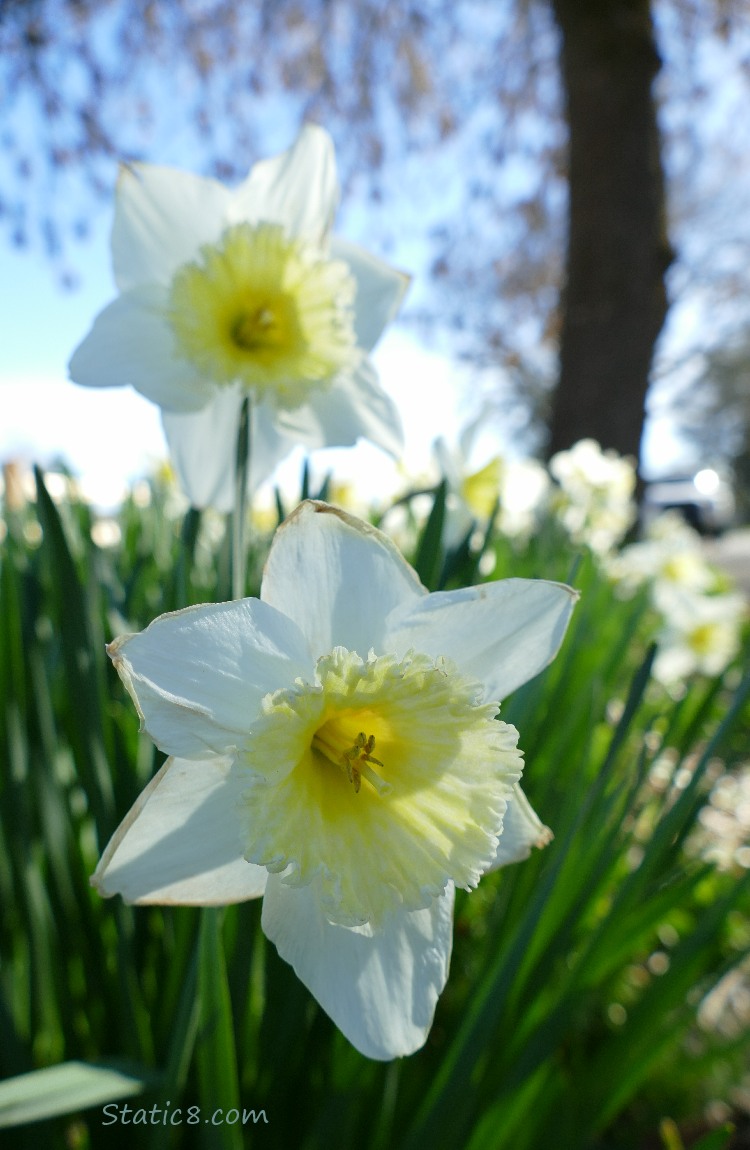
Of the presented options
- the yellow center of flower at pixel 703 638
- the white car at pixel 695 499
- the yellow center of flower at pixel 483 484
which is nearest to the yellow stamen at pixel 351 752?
the yellow center of flower at pixel 483 484

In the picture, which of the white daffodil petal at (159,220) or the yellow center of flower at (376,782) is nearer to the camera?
the yellow center of flower at (376,782)

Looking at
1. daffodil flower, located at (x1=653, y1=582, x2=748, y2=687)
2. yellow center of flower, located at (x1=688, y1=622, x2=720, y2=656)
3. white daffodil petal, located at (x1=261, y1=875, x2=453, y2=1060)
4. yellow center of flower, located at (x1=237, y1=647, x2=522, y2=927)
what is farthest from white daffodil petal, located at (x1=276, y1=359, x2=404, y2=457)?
yellow center of flower, located at (x1=688, y1=622, x2=720, y2=656)

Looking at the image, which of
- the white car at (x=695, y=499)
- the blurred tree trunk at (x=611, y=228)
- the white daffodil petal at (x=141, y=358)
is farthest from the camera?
the white car at (x=695, y=499)

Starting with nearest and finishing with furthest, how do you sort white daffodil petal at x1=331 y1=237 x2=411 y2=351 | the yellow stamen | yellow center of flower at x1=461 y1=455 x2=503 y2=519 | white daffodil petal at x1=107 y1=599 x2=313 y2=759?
white daffodil petal at x1=107 y1=599 x2=313 y2=759 < the yellow stamen < white daffodil petal at x1=331 y1=237 x2=411 y2=351 < yellow center of flower at x1=461 y1=455 x2=503 y2=519

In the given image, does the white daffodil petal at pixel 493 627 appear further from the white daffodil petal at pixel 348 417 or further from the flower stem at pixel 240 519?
the white daffodil petal at pixel 348 417

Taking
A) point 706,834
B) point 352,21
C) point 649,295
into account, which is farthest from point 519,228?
point 706,834

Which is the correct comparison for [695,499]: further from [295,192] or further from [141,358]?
[141,358]

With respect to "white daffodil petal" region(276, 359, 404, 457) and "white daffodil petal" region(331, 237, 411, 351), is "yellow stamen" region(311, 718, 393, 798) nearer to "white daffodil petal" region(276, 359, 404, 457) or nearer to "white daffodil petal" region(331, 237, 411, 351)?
"white daffodil petal" region(276, 359, 404, 457)

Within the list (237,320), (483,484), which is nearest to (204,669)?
(237,320)
